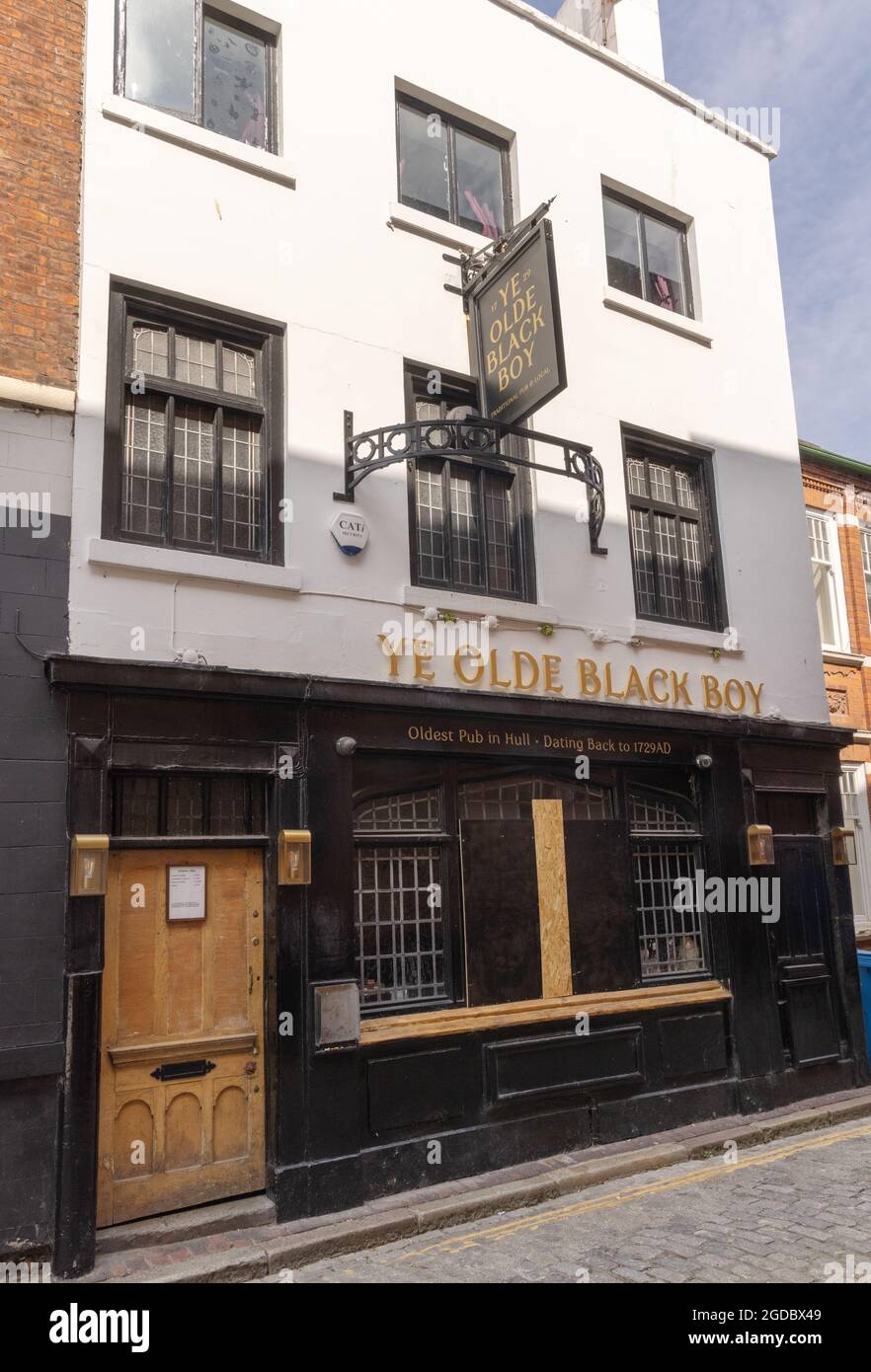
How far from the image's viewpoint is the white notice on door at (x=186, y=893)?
696cm

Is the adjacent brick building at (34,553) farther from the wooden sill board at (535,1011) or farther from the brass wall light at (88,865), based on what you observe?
the wooden sill board at (535,1011)

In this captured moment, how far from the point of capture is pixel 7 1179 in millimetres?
5863

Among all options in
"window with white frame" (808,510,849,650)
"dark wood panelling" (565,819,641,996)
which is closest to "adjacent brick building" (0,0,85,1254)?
"dark wood panelling" (565,819,641,996)

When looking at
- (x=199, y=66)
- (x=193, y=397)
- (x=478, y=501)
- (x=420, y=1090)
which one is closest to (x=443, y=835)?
(x=420, y=1090)

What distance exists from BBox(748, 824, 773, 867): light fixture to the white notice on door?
216 inches

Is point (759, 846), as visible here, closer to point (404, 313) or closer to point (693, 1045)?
point (693, 1045)

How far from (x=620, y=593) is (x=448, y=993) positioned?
4.11 meters

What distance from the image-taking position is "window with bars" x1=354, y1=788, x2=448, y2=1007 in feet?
25.5

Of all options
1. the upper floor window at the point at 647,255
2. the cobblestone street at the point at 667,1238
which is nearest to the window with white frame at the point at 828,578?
the upper floor window at the point at 647,255

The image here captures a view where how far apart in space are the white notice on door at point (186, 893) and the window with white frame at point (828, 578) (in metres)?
10.3

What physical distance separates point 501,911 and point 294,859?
2035 mm

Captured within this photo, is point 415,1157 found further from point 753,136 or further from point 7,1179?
point 753,136

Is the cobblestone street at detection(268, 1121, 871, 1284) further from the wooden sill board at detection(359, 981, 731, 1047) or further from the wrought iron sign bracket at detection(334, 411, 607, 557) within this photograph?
the wrought iron sign bracket at detection(334, 411, 607, 557)

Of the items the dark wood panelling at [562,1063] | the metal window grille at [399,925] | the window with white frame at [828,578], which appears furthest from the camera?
the window with white frame at [828,578]
